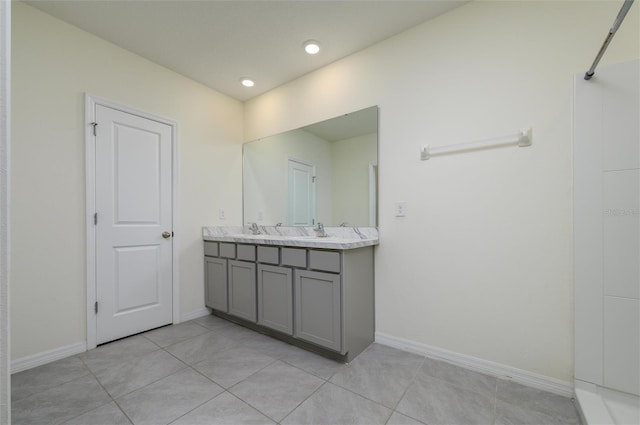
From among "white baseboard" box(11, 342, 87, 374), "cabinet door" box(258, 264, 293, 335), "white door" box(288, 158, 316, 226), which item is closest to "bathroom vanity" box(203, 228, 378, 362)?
"cabinet door" box(258, 264, 293, 335)

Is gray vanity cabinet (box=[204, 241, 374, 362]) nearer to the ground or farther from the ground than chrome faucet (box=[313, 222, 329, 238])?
nearer to the ground

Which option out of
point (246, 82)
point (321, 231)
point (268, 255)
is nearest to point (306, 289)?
point (268, 255)

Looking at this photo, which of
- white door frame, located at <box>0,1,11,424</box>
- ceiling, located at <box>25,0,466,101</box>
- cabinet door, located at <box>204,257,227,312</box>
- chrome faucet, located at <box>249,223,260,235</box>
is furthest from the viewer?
chrome faucet, located at <box>249,223,260,235</box>

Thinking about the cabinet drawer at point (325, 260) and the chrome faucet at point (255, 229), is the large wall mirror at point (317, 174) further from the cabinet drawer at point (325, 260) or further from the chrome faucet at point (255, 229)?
the cabinet drawer at point (325, 260)

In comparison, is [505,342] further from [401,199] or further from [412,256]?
[401,199]

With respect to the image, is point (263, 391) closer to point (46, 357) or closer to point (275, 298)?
point (275, 298)

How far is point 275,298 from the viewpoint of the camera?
7.32 ft

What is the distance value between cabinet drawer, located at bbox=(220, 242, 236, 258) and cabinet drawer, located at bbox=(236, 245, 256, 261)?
7 cm

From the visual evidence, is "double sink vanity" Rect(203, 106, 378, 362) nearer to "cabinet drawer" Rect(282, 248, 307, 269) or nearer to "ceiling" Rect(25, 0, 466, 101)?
"cabinet drawer" Rect(282, 248, 307, 269)

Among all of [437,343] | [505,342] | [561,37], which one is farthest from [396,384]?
[561,37]

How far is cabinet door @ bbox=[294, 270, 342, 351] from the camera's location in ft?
6.20

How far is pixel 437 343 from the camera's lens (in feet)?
6.48

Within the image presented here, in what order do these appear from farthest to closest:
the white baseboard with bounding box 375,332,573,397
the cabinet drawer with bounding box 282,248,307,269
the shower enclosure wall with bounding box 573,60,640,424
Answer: the cabinet drawer with bounding box 282,248,307,269 → the white baseboard with bounding box 375,332,573,397 → the shower enclosure wall with bounding box 573,60,640,424

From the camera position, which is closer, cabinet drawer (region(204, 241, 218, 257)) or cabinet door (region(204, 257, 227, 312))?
cabinet door (region(204, 257, 227, 312))
